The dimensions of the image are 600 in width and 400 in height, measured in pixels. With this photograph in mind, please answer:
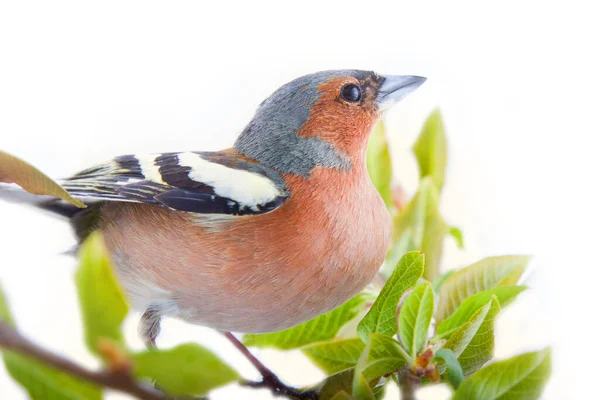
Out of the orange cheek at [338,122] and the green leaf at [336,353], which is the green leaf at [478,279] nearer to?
the green leaf at [336,353]

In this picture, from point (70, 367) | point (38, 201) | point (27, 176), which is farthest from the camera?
point (38, 201)

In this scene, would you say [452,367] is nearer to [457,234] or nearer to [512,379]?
[512,379]

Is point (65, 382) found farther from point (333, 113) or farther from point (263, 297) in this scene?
point (333, 113)

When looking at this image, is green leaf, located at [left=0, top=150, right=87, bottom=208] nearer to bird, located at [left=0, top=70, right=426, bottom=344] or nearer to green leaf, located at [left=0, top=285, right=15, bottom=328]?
green leaf, located at [left=0, top=285, right=15, bottom=328]

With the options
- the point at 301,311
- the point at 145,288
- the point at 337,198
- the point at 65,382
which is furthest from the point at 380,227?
the point at 65,382

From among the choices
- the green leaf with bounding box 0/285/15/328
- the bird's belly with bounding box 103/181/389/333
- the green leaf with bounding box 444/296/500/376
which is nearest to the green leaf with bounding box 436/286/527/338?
the green leaf with bounding box 444/296/500/376

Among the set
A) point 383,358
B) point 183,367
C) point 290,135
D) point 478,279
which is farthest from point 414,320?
point 290,135
